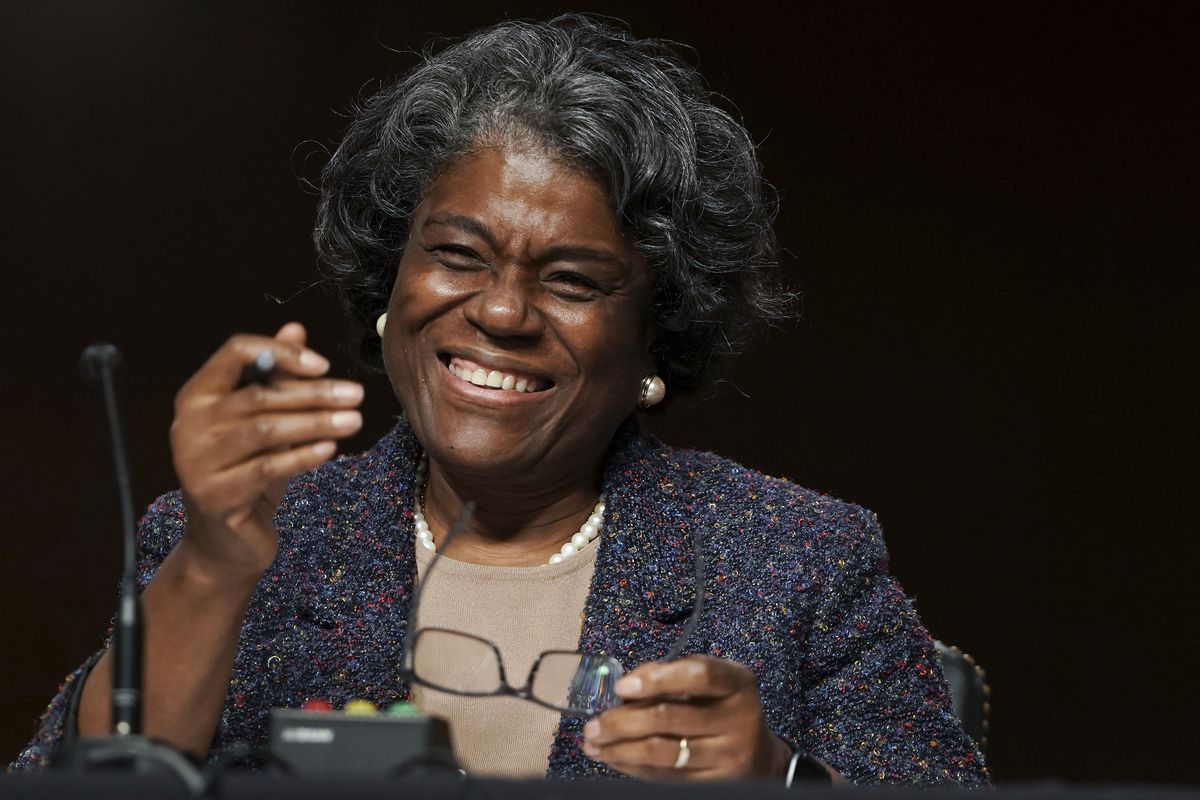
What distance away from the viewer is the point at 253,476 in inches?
52.9

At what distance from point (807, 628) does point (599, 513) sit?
1.05 feet

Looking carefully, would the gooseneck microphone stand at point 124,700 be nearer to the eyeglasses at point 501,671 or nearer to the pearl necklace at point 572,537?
the eyeglasses at point 501,671

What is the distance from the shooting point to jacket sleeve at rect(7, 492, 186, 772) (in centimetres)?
151

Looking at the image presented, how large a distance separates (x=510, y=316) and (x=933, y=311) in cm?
186

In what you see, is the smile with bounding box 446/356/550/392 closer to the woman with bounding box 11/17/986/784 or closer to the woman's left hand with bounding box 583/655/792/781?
the woman with bounding box 11/17/986/784

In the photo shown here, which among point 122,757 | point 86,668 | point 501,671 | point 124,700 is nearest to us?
point 122,757

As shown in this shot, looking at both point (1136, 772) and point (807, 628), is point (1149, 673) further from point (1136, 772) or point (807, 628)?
point (807, 628)

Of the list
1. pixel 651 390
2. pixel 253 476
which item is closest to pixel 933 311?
pixel 651 390

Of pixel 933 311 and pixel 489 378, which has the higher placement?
pixel 933 311

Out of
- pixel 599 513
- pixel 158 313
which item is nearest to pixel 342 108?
pixel 158 313

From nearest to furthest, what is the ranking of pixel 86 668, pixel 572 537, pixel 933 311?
pixel 86 668 < pixel 572 537 < pixel 933 311

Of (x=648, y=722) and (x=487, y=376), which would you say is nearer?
(x=648, y=722)

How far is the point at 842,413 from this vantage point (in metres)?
3.52

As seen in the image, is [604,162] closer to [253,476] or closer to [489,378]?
[489,378]
